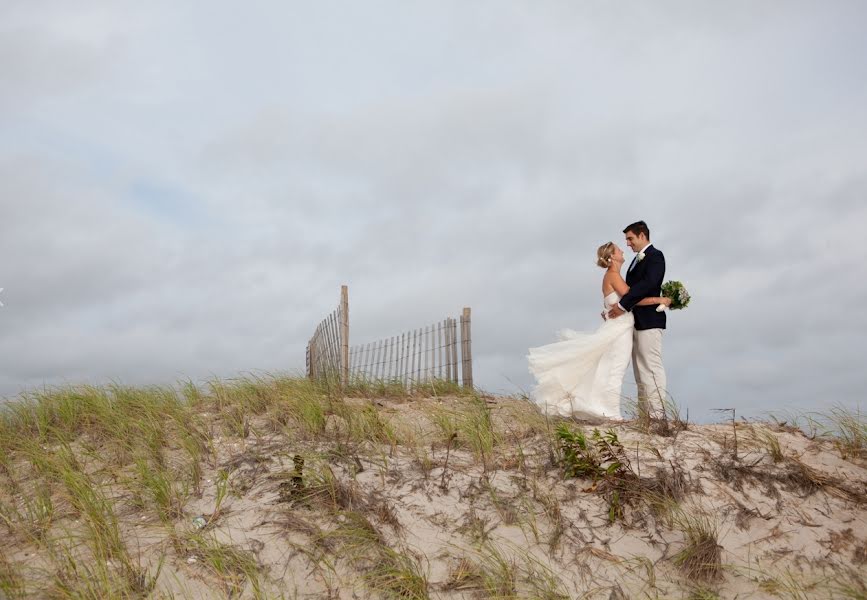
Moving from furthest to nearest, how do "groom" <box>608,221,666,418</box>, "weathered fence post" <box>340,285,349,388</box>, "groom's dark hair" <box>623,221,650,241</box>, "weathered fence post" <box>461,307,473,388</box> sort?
"weathered fence post" <box>340,285,349,388</box> < "weathered fence post" <box>461,307,473,388</box> < "groom's dark hair" <box>623,221,650,241</box> < "groom" <box>608,221,666,418</box>

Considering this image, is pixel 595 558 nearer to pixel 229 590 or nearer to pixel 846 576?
pixel 846 576

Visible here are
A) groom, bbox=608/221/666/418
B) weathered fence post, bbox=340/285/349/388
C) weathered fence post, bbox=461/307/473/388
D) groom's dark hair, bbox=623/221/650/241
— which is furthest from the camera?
weathered fence post, bbox=340/285/349/388

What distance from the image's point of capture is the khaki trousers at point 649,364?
655 cm

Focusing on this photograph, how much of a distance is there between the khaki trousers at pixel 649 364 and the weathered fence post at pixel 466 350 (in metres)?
4.57

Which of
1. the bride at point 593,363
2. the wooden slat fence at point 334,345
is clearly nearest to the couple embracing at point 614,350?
the bride at point 593,363

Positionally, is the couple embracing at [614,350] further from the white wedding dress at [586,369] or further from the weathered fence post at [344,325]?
the weathered fence post at [344,325]

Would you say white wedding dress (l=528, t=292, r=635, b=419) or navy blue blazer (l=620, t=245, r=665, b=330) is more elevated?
navy blue blazer (l=620, t=245, r=665, b=330)

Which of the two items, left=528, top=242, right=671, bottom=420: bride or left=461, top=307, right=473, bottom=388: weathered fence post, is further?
Answer: left=461, top=307, right=473, bottom=388: weathered fence post

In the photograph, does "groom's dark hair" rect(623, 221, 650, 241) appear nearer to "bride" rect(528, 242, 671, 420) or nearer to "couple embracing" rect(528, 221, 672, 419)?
"couple embracing" rect(528, 221, 672, 419)

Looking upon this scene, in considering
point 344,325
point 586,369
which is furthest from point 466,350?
point 586,369

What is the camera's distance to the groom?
655cm

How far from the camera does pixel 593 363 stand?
6738 mm

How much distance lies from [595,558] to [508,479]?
3.00 feet

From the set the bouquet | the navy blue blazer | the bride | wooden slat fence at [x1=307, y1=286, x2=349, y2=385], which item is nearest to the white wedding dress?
the bride
